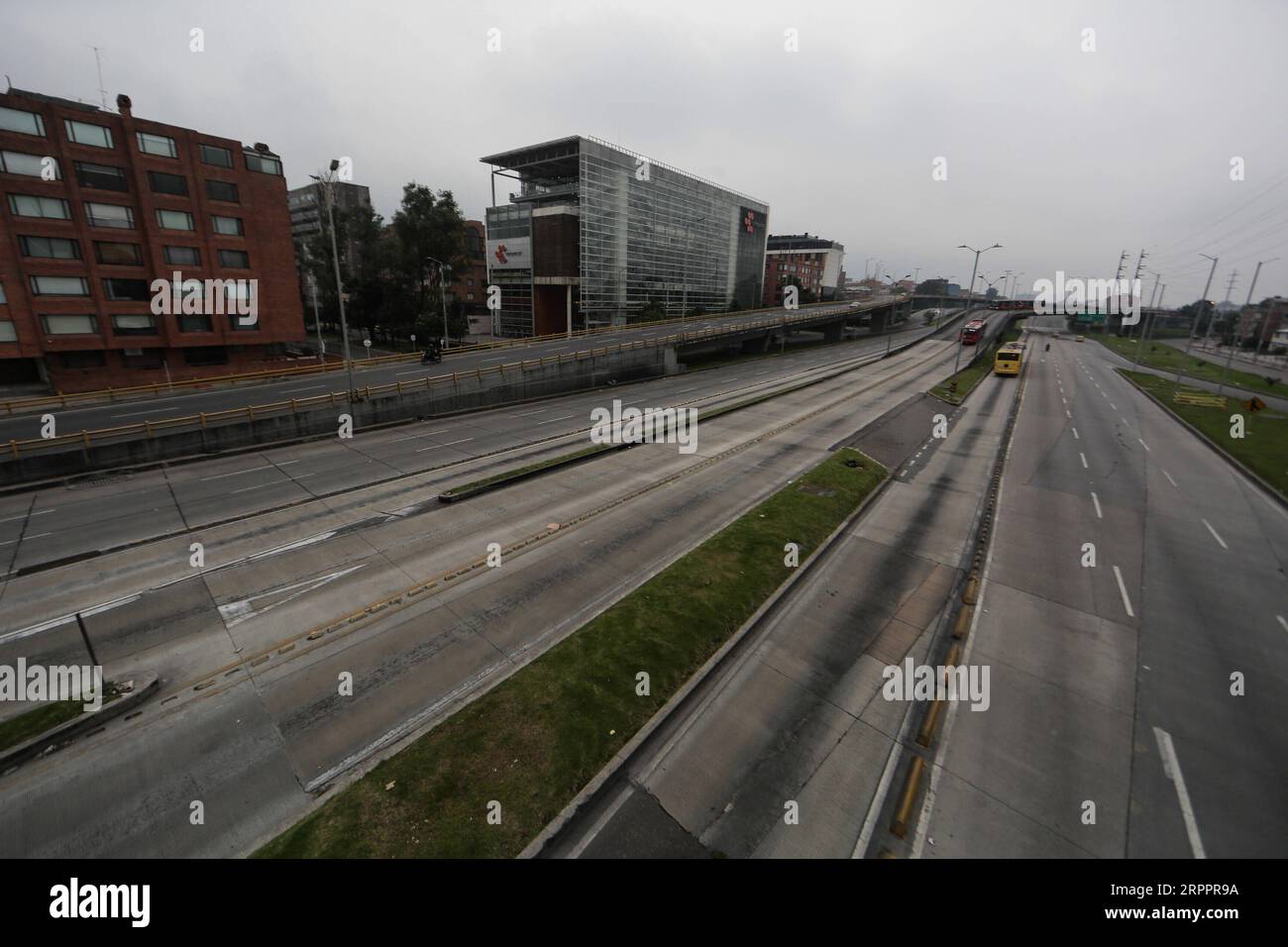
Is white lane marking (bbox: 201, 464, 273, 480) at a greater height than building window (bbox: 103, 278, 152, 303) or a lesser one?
lesser

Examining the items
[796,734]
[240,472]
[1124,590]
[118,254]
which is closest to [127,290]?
[118,254]

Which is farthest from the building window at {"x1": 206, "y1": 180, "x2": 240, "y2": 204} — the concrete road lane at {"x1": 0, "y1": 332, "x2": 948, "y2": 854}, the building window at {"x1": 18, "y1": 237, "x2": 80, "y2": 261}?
the concrete road lane at {"x1": 0, "y1": 332, "x2": 948, "y2": 854}

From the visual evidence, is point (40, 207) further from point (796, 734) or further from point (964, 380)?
point (964, 380)

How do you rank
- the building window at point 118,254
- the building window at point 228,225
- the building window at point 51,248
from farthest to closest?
the building window at point 228,225 < the building window at point 118,254 < the building window at point 51,248

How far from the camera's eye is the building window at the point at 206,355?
4516 cm

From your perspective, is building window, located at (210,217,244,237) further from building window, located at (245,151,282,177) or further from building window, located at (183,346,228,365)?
building window, located at (183,346,228,365)

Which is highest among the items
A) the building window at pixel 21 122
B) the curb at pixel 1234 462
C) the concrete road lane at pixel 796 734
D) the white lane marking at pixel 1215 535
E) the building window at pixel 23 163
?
the building window at pixel 21 122

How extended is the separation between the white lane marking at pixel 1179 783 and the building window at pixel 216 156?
65.6m

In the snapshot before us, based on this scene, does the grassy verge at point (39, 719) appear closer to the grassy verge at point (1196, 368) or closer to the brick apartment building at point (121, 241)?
the brick apartment building at point (121, 241)

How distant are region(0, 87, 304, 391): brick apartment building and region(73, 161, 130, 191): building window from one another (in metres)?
0.07

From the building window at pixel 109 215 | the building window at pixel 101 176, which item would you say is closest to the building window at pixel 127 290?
the building window at pixel 109 215

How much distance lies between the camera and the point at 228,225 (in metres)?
44.9

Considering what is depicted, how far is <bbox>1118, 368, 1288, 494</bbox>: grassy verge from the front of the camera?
77.0ft
